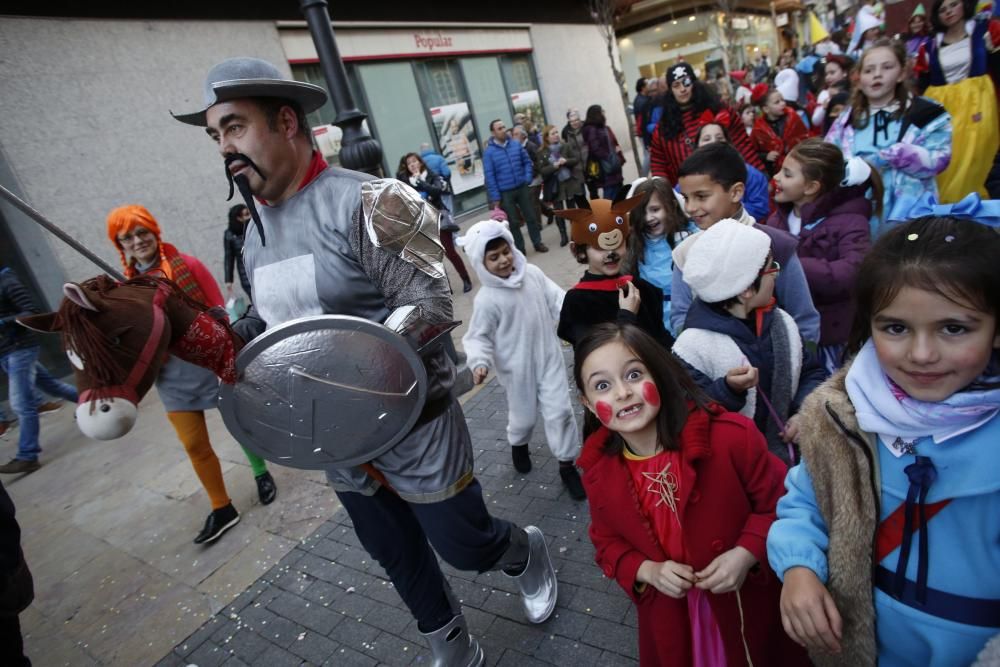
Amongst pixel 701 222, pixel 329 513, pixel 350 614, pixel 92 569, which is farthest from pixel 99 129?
pixel 701 222

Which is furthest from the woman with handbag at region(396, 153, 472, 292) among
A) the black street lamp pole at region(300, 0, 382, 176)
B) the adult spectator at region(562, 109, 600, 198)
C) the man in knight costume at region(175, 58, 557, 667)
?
the man in knight costume at region(175, 58, 557, 667)

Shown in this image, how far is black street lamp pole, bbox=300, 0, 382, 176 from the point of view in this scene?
12.4ft

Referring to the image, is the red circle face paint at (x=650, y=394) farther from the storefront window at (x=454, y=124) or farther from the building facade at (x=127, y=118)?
the storefront window at (x=454, y=124)

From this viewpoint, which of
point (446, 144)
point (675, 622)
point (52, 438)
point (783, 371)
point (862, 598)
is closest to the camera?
point (862, 598)

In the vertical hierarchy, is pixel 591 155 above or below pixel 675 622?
above

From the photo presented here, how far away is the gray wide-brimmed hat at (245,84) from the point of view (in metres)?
1.61

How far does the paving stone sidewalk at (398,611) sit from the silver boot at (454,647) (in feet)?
0.43

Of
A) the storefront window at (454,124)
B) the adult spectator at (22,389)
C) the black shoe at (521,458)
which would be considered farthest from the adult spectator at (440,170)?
the black shoe at (521,458)

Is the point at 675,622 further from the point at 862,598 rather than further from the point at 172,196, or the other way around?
the point at 172,196

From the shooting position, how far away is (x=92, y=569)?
141 inches

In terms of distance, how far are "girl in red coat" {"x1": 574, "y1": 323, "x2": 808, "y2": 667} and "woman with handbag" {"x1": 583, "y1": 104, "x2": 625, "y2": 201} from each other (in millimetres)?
7125

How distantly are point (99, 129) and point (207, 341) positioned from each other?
7.27 metres

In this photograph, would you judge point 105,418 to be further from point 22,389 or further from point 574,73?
point 574,73

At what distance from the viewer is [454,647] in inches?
85.2
